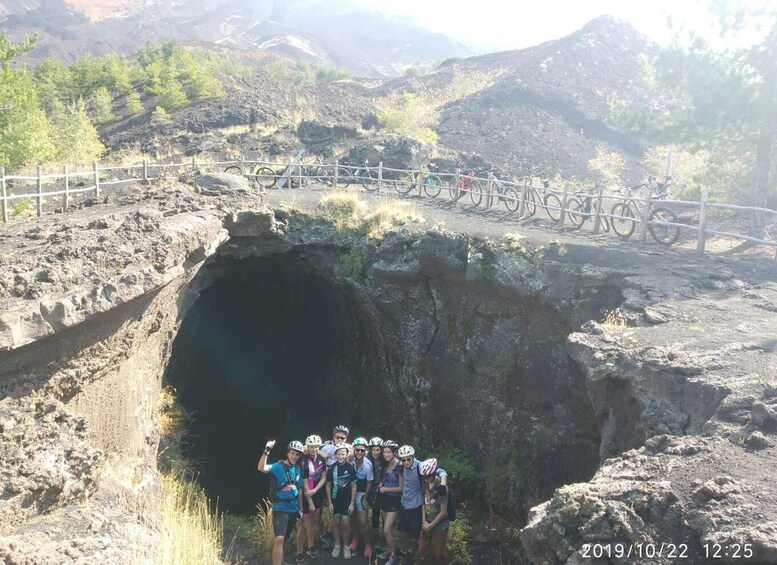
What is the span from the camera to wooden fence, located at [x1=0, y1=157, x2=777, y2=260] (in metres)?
15.0

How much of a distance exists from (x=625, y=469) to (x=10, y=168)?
24407 mm

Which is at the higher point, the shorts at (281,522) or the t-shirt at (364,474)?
the t-shirt at (364,474)

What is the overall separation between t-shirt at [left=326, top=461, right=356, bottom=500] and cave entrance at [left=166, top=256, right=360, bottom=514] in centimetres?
699

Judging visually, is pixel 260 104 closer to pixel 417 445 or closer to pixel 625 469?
pixel 417 445

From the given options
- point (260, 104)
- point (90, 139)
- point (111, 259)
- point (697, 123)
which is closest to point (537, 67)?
point (260, 104)

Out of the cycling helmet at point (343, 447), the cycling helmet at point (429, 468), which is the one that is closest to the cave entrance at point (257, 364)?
the cycling helmet at point (343, 447)

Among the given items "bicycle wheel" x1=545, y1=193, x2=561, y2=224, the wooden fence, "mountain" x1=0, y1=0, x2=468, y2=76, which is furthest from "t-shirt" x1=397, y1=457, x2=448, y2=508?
"mountain" x1=0, y1=0, x2=468, y2=76

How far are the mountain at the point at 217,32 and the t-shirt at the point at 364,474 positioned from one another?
10361cm

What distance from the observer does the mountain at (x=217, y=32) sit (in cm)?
11706

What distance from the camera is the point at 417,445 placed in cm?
1557

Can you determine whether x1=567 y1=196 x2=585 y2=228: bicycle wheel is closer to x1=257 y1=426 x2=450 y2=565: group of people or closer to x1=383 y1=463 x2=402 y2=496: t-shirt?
x1=257 y1=426 x2=450 y2=565: group of people

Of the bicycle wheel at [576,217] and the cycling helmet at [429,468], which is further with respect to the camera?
the bicycle wheel at [576,217]

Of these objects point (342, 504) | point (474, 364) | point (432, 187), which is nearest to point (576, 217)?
point (474, 364)

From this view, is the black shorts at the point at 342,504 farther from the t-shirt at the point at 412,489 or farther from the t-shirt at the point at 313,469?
the t-shirt at the point at 412,489
